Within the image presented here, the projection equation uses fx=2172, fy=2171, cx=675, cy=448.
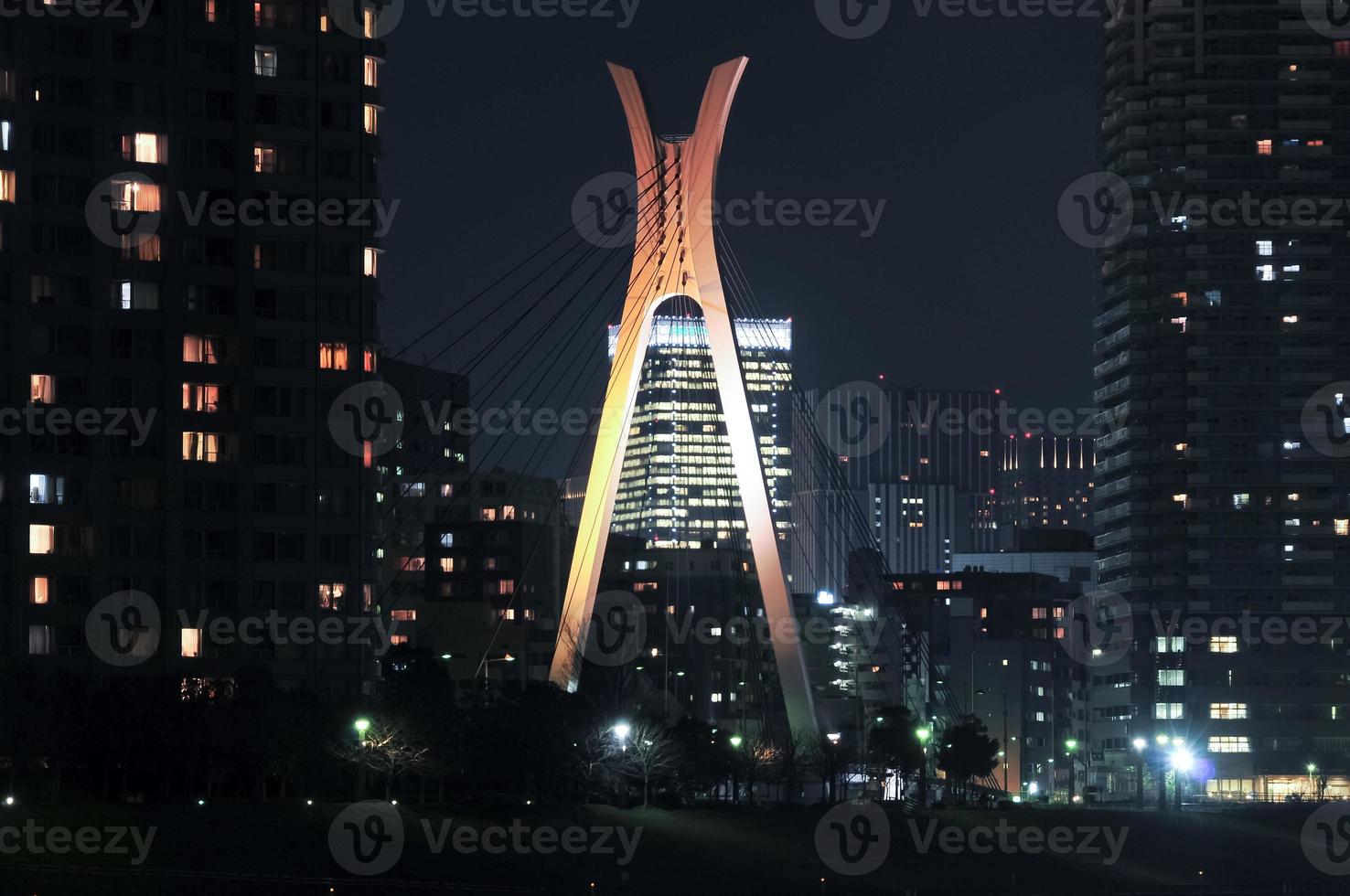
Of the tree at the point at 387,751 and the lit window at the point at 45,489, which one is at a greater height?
the lit window at the point at 45,489

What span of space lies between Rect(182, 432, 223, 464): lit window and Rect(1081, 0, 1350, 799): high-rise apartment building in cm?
6864

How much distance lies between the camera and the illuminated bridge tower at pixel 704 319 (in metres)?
69.4

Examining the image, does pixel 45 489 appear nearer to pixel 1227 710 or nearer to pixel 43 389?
pixel 43 389

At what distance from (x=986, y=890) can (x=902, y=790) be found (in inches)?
1203

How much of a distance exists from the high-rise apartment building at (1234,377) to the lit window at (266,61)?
6978 cm

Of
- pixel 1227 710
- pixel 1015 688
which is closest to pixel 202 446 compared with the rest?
pixel 1227 710

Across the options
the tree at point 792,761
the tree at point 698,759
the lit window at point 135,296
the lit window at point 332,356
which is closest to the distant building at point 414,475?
the tree at point 792,761

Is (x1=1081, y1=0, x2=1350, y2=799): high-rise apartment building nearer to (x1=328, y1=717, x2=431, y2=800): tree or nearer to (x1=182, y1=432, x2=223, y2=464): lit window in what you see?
(x1=182, y1=432, x2=223, y2=464): lit window

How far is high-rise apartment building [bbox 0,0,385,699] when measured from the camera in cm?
6669

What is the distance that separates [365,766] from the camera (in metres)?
58.9

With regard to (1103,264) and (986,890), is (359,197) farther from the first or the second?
(1103,264)

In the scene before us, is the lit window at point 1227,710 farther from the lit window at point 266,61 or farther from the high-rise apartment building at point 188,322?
the lit window at point 266,61

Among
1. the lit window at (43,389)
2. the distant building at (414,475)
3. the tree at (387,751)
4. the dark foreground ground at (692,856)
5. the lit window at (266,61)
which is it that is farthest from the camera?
the distant building at (414,475)

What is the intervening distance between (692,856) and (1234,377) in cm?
7711
